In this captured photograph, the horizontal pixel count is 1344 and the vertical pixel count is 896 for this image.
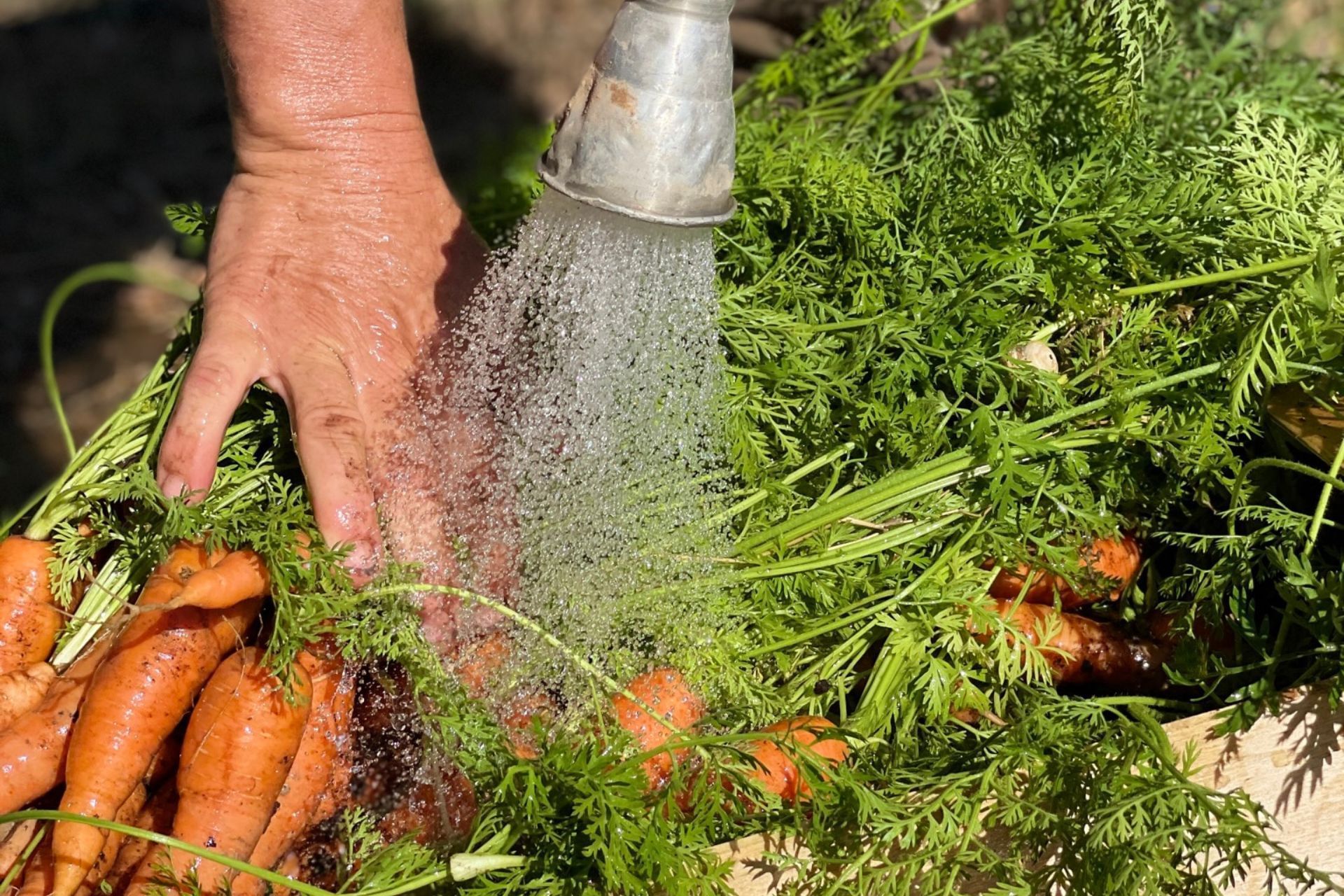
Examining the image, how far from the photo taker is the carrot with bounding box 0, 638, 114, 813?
1.38m

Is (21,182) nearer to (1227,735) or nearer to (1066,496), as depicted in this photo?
(1066,496)

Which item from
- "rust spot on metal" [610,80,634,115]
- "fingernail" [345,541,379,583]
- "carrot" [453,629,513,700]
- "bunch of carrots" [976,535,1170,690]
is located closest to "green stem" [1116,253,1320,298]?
"bunch of carrots" [976,535,1170,690]

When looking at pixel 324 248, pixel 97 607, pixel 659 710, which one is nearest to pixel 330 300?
pixel 324 248

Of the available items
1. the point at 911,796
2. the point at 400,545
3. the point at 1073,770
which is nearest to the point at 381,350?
the point at 400,545

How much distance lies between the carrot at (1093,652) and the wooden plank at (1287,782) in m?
0.23

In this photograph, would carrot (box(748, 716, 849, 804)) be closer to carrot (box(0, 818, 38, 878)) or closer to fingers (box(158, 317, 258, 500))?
fingers (box(158, 317, 258, 500))

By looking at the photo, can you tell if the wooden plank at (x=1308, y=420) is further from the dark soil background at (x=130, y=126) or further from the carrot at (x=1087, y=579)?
the dark soil background at (x=130, y=126)

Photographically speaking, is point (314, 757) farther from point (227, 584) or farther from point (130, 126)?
point (130, 126)

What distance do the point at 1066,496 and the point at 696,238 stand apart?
2.13 feet

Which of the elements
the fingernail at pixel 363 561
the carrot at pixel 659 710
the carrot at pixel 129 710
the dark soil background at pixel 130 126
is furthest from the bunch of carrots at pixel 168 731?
the dark soil background at pixel 130 126

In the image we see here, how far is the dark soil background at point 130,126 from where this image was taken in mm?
3004

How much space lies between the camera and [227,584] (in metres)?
1.32

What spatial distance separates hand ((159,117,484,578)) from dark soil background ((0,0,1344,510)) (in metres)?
1.31

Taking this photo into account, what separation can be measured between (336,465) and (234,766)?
16.1 inches
